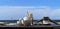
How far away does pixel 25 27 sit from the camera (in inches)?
75.7

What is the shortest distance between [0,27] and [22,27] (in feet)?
0.92

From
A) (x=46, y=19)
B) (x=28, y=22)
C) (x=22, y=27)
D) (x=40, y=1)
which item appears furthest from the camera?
(x=40, y=1)

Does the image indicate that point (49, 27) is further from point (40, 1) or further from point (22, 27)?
point (40, 1)

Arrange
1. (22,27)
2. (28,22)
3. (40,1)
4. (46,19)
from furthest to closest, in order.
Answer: (40,1) → (46,19) → (28,22) → (22,27)

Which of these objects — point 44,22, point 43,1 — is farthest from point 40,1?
point 44,22

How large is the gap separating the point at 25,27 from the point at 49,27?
0.99 feet

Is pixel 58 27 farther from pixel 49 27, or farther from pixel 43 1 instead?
pixel 43 1

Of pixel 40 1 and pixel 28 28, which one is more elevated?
pixel 40 1

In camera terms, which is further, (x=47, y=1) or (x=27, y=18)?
(x=47, y=1)

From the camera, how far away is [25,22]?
2072 millimetres

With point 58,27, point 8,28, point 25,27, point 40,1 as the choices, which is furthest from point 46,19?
point 40,1

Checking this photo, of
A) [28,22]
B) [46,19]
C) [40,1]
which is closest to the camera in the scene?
[28,22]

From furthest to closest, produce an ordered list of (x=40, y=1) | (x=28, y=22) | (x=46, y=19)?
(x=40, y=1), (x=46, y=19), (x=28, y=22)

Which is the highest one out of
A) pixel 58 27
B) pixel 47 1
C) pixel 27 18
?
pixel 47 1
